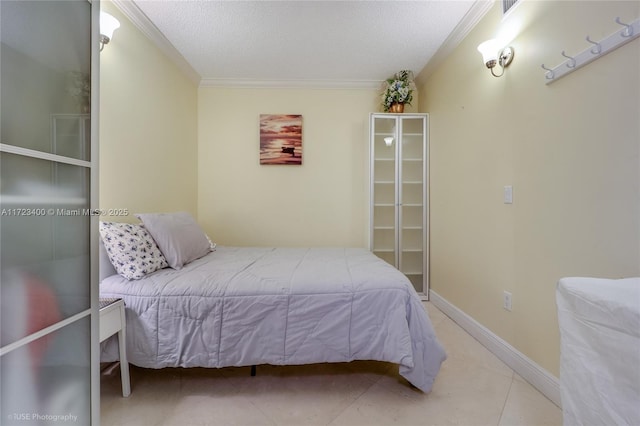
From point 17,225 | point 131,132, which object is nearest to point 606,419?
point 17,225

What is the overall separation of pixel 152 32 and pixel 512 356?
3689mm

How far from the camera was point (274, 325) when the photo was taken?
1.42 metres

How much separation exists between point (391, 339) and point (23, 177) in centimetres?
166

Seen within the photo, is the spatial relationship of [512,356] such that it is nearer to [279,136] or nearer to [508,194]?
[508,194]

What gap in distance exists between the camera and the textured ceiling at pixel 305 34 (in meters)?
1.94

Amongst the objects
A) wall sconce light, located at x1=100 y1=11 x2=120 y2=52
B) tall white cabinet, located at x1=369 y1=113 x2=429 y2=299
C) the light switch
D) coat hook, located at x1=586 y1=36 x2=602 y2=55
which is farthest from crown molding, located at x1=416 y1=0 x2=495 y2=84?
wall sconce light, located at x1=100 y1=11 x2=120 y2=52

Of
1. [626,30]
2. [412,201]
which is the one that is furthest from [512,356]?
[626,30]

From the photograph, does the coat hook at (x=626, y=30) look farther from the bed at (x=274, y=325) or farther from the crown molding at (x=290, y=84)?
the crown molding at (x=290, y=84)

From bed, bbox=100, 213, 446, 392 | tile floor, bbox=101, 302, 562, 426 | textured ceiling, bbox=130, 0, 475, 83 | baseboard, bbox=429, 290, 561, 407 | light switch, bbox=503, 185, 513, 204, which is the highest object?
textured ceiling, bbox=130, 0, 475, 83

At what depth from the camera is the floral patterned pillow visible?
4.94ft

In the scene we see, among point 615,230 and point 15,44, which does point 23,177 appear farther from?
point 615,230

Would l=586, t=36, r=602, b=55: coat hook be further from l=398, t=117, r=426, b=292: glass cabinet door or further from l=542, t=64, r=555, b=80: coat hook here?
l=398, t=117, r=426, b=292: glass cabinet door

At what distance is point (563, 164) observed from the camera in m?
1.35

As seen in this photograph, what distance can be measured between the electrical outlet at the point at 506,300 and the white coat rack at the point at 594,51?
1.32 metres
